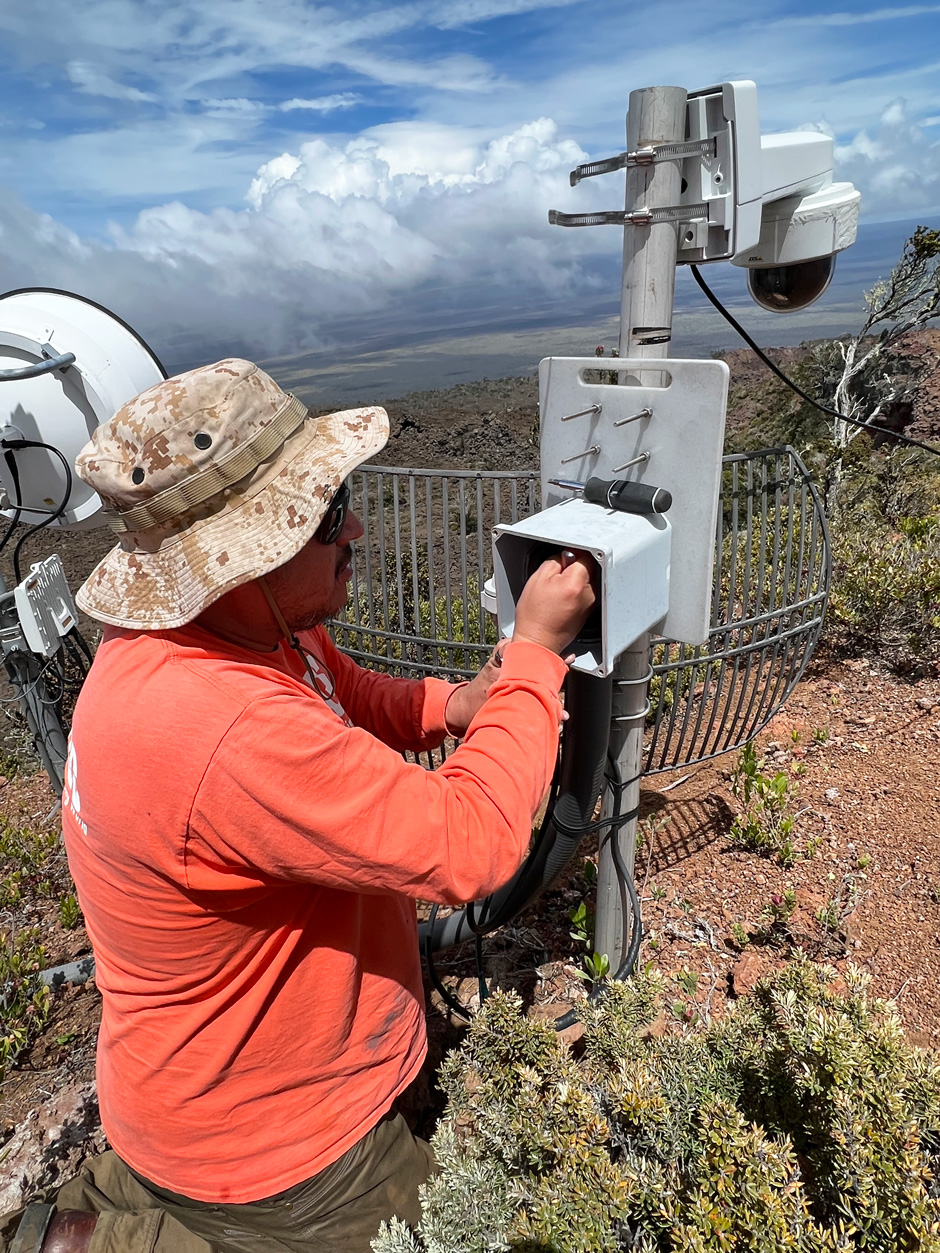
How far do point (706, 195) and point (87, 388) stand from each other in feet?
6.86

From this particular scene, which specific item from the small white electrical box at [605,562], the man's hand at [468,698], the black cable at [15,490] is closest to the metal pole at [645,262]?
the small white electrical box at [605,562]

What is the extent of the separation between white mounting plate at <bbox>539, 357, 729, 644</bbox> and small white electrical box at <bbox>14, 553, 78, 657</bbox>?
2.16 meters

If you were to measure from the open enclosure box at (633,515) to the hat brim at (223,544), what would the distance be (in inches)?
17.3

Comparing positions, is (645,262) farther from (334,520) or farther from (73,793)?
(73,793)

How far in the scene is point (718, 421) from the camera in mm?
1603

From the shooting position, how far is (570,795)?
6.83 ft

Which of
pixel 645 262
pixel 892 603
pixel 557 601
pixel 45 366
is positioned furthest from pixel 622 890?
pixel 892 603

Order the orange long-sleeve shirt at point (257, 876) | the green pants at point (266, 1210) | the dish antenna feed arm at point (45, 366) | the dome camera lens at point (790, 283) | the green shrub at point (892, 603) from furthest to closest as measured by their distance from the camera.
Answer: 1. the green shrub at point (892, 603)
2. the dish antenna feed arm at point (45, 366)
3. the dome camera lens at point (790, 283)
4. the green pants at point (266, 1210)
5. the orange long-sleeve shirt at point (257, 876)

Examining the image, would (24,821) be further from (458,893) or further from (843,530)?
(843,530)

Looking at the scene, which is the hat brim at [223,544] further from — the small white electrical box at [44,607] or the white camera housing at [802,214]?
the small white electrical box at [44,607]

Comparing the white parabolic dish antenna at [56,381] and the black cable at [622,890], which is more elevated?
the white parabolic dish antenna at [56,381]

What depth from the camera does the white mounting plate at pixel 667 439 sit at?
5.34 feet

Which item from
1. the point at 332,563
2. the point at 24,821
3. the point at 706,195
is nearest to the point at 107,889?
the point at 332,563

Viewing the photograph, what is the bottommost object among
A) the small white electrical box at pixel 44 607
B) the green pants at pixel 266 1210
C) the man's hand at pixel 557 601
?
the green pants at pixel 266 1210
